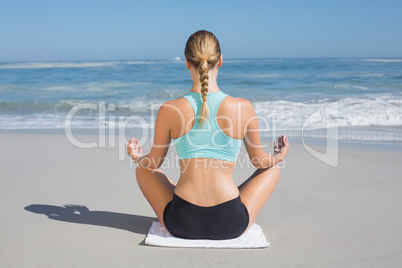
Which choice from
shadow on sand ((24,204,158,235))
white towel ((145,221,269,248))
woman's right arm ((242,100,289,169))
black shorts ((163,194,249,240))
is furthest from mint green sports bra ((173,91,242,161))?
shadow on sand ((24,204,158,235))

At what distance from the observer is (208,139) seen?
8.91 feet

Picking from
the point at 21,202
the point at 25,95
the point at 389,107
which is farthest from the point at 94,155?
the point at 25,95

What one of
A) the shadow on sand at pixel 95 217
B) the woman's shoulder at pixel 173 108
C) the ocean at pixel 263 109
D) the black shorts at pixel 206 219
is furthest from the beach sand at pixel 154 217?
the ocean at pixel 263 109

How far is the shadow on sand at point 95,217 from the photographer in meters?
3.38

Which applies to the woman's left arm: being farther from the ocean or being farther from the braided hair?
the ocean

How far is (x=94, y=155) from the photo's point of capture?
5.75 m

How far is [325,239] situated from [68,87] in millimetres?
16551

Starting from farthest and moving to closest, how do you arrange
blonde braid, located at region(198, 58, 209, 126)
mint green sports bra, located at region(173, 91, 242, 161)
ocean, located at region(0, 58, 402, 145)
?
ocean, located at region(0, 58, 402, 145) → mint green sports bra, located at region(173, 91, 242, 161) → blonde braid, located at region(198, 58, 209, 126)

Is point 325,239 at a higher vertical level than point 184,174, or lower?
lower

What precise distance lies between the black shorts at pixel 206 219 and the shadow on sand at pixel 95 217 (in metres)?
0.43

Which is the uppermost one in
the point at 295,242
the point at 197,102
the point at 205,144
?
the point at 197,102

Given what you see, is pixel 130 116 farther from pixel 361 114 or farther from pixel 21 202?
pixel 21 202

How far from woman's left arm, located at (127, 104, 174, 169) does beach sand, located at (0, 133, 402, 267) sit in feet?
1.92

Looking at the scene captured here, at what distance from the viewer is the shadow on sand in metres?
3.38
